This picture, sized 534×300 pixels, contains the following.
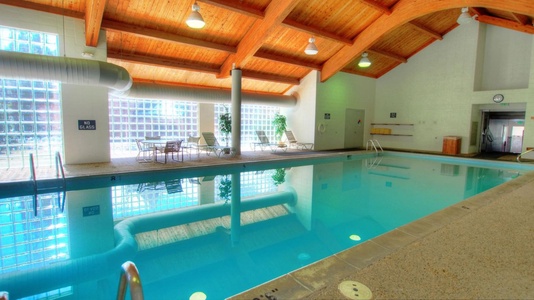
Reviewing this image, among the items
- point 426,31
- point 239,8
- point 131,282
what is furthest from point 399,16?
point 131,282

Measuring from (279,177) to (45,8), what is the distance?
270 inches

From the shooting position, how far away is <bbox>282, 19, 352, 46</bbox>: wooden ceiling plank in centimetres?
797

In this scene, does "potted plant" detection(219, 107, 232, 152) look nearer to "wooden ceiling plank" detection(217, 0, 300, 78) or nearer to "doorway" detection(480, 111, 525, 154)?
"wooden ceiling plank" detection(217, 0, 300, 78)

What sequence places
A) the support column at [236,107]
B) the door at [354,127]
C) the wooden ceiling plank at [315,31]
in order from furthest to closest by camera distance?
the door at [354,127] < the support column at [236,107] < the wooden ceiling plank at [315,31]

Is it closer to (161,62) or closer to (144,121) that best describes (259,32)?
(161,62)

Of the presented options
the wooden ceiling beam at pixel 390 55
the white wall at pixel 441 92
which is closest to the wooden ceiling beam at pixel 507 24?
the white wall at pixel 441 92

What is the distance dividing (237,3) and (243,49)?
1.80 m

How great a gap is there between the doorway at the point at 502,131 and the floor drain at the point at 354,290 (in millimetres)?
13281

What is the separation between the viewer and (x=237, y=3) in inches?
273

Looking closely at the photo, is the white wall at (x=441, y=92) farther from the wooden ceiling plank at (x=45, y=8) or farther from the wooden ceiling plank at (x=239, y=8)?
the wooden ceiling plank at (x=45, y=8)

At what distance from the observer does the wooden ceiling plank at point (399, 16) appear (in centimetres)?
578

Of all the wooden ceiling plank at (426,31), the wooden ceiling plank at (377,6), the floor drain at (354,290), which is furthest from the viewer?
the wooden ceiling plank at (426,31)

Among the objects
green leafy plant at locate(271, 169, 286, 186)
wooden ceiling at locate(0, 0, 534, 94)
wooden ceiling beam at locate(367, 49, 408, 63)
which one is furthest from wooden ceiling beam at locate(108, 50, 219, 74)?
wooden ceiling beam at locate(367, 49, 408, 63)

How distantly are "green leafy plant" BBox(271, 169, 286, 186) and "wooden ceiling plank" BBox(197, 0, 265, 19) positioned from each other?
4290 mm
